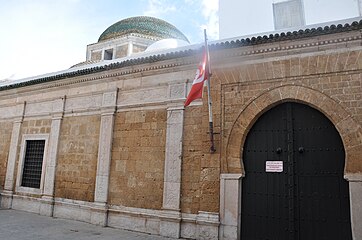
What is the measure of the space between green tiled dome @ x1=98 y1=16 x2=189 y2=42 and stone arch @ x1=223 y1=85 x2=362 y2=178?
11.1 meters

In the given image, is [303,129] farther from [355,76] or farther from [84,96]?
[84,96]

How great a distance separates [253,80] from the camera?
5.84 m

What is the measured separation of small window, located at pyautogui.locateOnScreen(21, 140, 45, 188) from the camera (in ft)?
28.1

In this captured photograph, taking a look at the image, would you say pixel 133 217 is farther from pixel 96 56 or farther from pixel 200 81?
pixel 96 56

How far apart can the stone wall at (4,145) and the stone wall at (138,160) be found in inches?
174

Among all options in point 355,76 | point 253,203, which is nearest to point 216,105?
point 253,203

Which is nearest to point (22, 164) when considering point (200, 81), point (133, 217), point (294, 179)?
point (133, 217)

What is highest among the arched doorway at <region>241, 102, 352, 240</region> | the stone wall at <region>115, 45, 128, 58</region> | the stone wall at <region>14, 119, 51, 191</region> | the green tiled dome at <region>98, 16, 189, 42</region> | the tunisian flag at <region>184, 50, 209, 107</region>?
the green tiled dome at <region>98, 16, 189, 42</region>

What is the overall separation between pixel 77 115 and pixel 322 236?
6.33 metres

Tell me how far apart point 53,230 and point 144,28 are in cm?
1188

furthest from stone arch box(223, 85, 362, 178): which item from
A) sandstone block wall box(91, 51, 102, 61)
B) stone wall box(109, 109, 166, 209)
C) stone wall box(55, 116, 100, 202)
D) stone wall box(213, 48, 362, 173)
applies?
sandstone block wall box(91, 51, 102, 61)

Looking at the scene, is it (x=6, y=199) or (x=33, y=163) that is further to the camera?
(x=6, y=199)

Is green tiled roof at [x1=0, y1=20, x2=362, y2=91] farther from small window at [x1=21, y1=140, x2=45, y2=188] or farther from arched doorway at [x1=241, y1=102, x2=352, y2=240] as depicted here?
small window at [x1=21, y1=140, x2=45, y2=188]

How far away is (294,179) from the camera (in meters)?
5.35
